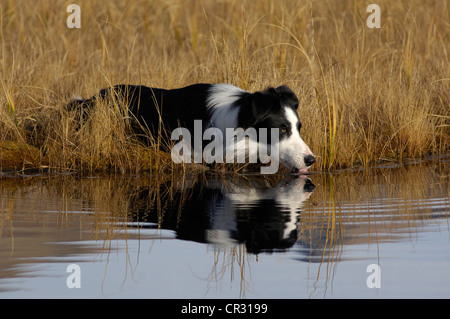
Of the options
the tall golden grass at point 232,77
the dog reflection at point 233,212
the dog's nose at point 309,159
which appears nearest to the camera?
the dog reflection at point 233,212

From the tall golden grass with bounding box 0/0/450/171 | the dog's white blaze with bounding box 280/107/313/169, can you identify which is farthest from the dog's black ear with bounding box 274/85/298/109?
the tall golden grass with bounding box 0/0/450/171

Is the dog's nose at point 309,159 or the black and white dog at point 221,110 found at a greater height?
the black and white dog at point 221,110

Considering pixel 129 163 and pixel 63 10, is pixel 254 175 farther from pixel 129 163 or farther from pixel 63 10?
pixel 63 10

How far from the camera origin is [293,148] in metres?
7.70

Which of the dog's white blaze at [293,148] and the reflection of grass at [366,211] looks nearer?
the reflection of grass at [366,211]

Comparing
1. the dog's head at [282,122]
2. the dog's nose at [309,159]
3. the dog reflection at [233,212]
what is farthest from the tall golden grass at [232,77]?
the dog reflection at [233,212]

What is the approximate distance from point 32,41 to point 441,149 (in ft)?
23.8

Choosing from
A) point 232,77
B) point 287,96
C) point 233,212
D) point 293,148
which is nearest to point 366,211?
point 233,212

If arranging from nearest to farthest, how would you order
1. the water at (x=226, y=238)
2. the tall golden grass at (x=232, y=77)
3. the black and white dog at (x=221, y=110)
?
1. the water at (x=226, y=238)
2. the black and white dog at (x=221, y=110)
3. the tall golden grass at (x=232, y=77)

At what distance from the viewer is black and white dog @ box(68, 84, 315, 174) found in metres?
7.76

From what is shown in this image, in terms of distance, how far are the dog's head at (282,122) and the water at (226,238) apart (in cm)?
29

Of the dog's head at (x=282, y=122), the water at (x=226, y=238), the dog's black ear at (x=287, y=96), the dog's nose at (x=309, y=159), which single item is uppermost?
the dog's black ear at (x=287, y=96)

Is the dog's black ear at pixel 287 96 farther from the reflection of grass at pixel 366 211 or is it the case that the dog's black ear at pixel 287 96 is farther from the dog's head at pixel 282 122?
the reflection of grass at pixel 366 211

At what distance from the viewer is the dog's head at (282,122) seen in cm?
768
